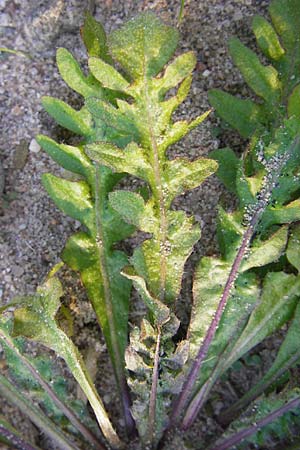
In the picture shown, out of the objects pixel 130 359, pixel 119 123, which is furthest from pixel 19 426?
pixel 119 123

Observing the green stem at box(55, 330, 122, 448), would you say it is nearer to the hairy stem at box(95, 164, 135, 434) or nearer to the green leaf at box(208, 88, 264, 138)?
the hairy stem at box(95, 164, 135, 434)

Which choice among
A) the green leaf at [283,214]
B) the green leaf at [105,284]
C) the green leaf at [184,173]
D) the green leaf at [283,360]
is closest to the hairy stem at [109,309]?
the green leaf at [105,284]

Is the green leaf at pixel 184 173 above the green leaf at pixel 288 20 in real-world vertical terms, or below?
below

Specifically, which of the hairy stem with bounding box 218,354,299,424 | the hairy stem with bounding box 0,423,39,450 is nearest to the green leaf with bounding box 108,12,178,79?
the hairy stem with bounding box 218,354,299,424

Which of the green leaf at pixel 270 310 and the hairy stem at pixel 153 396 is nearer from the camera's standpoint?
the hairy stem at pixel 153 396

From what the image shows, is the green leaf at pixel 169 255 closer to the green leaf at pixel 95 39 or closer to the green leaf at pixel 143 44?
the green leaf at pixel 143 44
